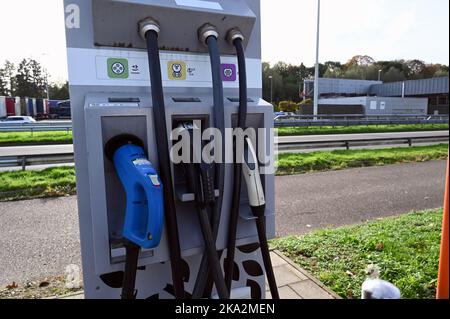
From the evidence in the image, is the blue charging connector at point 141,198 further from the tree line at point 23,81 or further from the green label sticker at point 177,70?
the tree line at point 23,81

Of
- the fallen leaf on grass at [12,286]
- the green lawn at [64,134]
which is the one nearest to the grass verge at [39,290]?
the fallen leaf on grass at [12,286]

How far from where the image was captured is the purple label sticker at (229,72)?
193cm

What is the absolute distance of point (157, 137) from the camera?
59.9 inches

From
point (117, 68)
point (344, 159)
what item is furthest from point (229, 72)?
point (344, 159)

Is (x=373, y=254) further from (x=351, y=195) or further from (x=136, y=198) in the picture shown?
(x=351, y=195)

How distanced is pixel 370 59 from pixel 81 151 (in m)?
82.4

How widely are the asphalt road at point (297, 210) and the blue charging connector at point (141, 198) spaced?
8.69 ft

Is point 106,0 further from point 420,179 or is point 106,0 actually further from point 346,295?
point 420,179

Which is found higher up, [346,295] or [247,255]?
[247,255]

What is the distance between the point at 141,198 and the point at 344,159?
9.49 metres

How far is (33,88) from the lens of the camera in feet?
166
